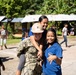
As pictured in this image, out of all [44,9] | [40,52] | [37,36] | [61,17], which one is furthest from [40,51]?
[44,9]

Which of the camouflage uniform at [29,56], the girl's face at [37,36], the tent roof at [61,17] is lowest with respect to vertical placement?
the tent roof at [61,17]

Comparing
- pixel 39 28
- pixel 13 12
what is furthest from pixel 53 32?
pixel 13 12

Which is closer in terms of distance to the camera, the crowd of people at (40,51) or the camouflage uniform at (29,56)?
the crowd of people at (40,51)

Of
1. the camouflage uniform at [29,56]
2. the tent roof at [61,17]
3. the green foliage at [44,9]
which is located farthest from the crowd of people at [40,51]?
the tent roof at [61,17]

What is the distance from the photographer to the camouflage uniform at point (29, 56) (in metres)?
4.69

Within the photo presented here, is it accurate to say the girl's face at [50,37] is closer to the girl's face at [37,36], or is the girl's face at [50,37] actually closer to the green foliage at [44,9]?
the girl's face at [37,36]

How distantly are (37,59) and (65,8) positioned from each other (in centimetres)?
3226

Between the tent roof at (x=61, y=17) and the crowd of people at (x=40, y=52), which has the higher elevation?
the crowd of people at (x=40, y=52)

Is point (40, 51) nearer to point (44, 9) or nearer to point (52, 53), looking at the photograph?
point (52, 53)

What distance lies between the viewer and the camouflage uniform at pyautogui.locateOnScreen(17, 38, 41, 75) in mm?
4691

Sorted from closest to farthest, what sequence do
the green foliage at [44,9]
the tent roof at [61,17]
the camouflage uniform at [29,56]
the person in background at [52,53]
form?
1. the person in background at [52,53]
2. the camouflage uniform at [29,56]
3. the green foliage at [44,9]
4. the tent roof at [61,17]

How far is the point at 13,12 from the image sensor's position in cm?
3434

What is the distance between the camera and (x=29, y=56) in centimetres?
471

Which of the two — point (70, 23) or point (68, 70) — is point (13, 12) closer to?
point (70, 23)
